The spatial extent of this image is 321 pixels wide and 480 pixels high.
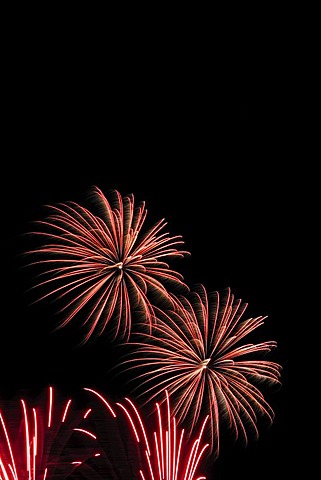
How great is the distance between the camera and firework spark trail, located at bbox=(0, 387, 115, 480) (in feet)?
79.6

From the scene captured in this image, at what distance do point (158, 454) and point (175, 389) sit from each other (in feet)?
7.85

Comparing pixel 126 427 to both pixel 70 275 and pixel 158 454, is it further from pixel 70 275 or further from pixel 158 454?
pixel 70 275

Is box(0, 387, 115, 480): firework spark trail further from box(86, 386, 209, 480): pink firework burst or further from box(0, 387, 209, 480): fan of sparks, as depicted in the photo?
box(86, 386, 209, 480): pink firework burst

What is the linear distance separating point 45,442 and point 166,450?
2.77m

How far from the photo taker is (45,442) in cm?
2495

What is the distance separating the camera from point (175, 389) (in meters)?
28.2

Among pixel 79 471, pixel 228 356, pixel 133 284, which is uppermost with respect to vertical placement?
pixel 133 284

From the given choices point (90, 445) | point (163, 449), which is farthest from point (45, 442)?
point (163, 449)

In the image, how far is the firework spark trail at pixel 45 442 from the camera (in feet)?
79.6

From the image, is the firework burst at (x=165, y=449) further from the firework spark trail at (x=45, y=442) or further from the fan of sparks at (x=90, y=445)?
the firework spark trail at (x=45, y=442)

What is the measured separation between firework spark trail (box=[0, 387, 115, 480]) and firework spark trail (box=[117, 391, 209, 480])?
43.5 inches

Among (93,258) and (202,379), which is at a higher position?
(93,258)

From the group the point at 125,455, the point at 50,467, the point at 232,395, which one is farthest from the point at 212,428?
the point at 50,467

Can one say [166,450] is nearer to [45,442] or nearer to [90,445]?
[90,445]
